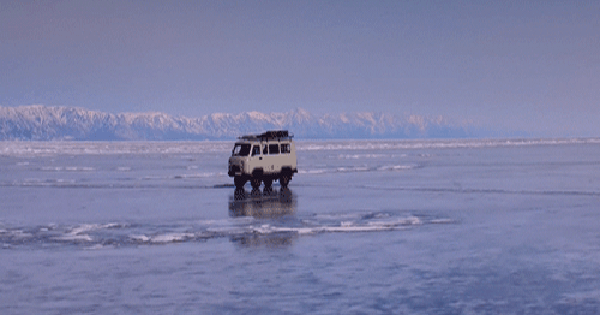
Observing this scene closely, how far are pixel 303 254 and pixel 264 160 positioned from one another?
2066cm

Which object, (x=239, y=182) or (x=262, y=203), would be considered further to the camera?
(x=239, y=182)

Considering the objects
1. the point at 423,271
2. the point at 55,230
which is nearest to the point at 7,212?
the point at 55,230

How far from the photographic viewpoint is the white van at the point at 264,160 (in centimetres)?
3572

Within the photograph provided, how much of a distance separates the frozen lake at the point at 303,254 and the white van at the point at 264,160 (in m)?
4.50

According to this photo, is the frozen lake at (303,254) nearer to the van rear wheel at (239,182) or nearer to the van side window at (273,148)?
the van rear wheel at (239,182)

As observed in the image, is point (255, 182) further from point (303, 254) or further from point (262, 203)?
point (303, 254)

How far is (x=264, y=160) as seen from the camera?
36.1m

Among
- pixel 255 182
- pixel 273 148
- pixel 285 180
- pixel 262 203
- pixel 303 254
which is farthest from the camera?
pixel 273 148

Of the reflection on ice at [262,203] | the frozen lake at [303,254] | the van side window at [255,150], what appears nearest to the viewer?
the frozen lake at [303,254]

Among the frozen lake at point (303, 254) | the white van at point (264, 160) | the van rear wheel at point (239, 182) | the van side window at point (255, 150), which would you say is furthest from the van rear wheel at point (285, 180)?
the frozen lake at point (303, 254)

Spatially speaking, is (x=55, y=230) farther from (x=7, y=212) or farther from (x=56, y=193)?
(x=56, y=193)

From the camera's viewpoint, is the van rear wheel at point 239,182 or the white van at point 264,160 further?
the van rear wheel at point 239,182

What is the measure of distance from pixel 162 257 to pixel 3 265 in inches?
121

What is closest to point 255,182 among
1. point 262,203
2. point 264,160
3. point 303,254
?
point 264,160
